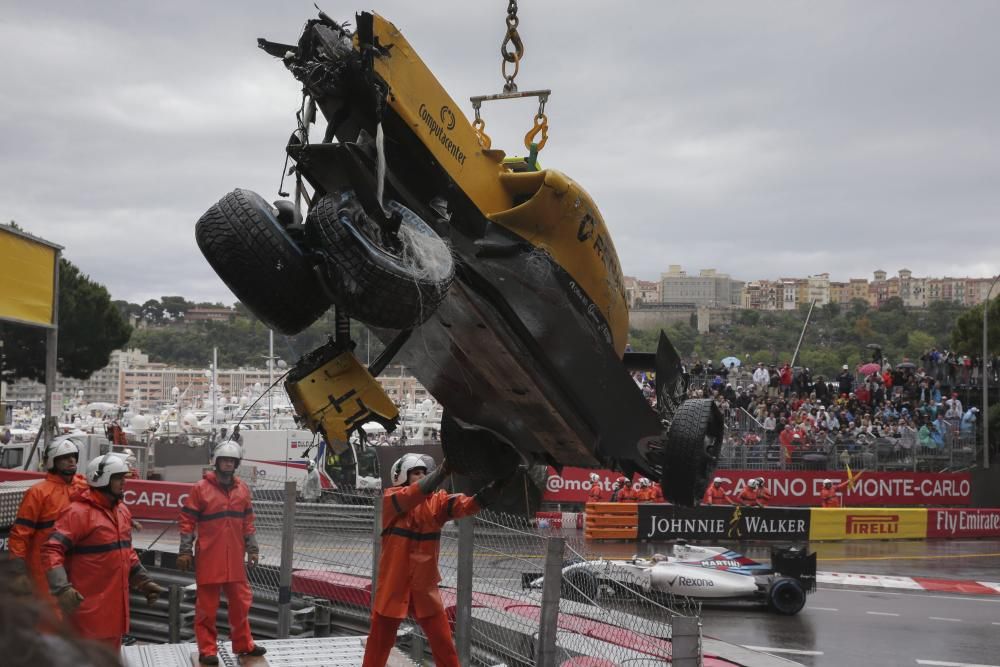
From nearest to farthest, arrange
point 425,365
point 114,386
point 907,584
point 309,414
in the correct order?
point 309,414 < point 425,365 < point 907,584 < point 114,386

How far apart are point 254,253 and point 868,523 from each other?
20.3 meters

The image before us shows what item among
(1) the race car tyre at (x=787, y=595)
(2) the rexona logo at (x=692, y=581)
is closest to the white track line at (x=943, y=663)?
(1) the race car tyre at (x=787, y=595)

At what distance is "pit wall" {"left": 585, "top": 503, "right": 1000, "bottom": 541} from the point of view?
20922mm

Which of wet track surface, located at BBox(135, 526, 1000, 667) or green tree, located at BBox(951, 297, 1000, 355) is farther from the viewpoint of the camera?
green tree, located at BBox(951, 297, 1000, 355)

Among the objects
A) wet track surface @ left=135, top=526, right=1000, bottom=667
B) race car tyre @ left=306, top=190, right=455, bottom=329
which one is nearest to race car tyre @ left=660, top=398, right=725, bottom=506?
wet track surface @ left=135, top=526, right=1000, bottom=667

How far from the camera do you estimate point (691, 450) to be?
330 inches

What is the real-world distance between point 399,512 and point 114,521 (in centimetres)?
171

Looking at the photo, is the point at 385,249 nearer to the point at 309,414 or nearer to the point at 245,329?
the point at 309,414

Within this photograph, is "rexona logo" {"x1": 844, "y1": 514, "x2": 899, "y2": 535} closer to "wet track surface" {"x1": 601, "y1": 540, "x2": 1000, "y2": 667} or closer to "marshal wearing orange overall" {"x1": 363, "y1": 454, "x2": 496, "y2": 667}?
"wet track surface" {"x1": 601, "y1": 540, "x2": 1000, "y2": 667}

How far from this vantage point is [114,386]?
153 m

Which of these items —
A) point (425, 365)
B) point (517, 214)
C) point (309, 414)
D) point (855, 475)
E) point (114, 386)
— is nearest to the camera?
point (309, 414)

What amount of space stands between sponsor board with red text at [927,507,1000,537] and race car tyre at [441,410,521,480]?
718 inches

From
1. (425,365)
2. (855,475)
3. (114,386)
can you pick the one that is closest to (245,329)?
(855,475)

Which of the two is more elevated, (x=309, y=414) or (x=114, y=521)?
(x=309, y=414)
